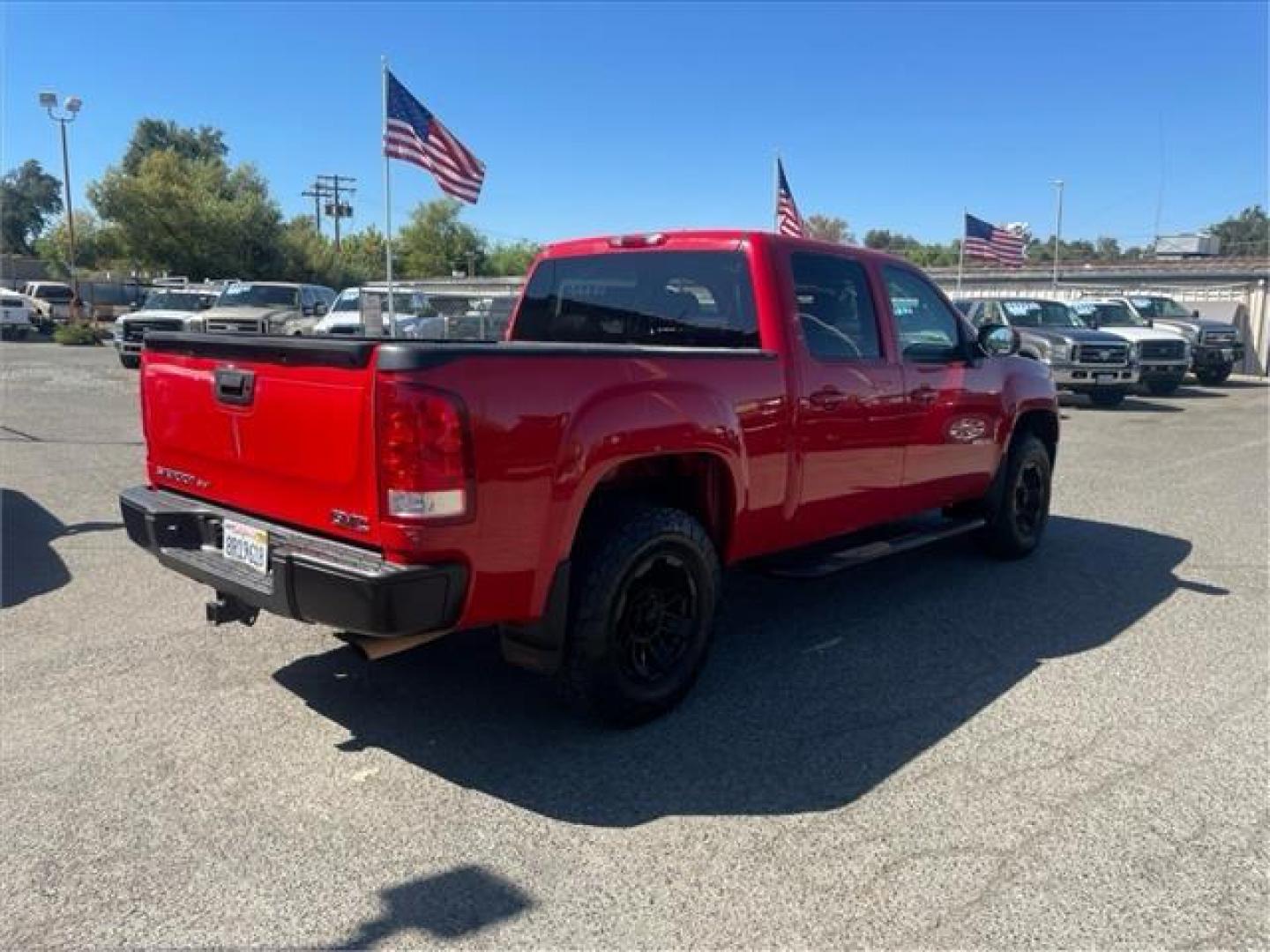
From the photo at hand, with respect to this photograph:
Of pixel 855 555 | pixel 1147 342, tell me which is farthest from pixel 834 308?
pixel 1147 342

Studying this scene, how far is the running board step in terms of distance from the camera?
452cm

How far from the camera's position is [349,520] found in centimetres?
314

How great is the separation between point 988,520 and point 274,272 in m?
55.9

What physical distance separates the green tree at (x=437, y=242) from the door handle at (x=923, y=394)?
89.3m

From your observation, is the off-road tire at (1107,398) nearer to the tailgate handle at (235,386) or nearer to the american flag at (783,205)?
the american flag at (783,205)

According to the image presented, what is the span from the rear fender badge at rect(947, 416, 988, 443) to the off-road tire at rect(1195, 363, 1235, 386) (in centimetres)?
2127

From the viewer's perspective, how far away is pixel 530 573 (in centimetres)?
326

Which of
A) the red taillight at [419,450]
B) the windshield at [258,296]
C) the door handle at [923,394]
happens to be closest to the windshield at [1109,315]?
the windshield at [258,296]

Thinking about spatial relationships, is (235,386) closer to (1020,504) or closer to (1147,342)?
(1020,504)

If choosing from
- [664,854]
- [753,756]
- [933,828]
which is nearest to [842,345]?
[753,756]

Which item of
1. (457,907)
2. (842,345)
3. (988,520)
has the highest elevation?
(842,345)

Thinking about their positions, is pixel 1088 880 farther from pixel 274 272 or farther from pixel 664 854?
pixel 274 272

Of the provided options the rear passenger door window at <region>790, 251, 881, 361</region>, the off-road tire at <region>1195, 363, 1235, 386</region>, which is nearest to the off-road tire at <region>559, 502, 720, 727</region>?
the rear passenger door window at <region>790, 251, 881, 361</region>

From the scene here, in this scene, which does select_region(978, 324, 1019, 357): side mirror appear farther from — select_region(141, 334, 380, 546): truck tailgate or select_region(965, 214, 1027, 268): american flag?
select_region(965, 214, 1027, 268): american flag
